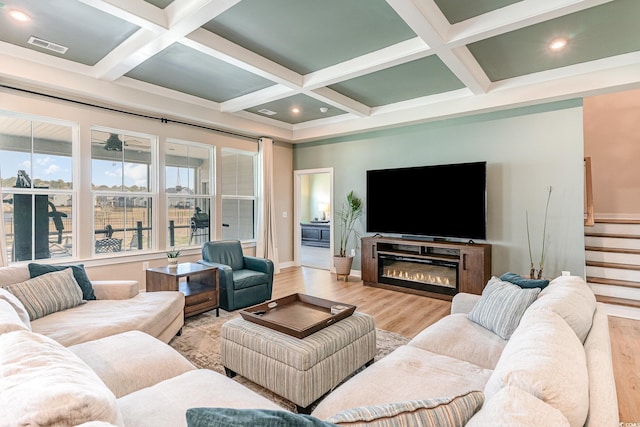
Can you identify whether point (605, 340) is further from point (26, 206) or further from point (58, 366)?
point (26, 206)

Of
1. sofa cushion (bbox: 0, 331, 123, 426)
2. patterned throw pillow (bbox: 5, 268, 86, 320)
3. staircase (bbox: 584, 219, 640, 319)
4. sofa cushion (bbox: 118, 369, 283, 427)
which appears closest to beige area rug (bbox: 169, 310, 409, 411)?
sofa cushion (bbox: 118, 369, 283, 427)

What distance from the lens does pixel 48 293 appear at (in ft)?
8.35

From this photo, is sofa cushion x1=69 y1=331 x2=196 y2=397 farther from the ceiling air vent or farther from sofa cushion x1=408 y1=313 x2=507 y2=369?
the ceiling air vent

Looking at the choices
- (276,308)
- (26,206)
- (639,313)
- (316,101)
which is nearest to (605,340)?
(276,308)

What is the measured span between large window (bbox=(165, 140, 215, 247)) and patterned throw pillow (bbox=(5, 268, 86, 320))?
90.5 inches

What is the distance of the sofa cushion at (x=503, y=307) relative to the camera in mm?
2088

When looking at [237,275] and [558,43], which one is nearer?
[558,43]

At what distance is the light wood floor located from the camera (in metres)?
2.41

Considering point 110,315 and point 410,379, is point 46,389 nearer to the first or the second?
point 410,379

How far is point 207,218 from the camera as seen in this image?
218 inches

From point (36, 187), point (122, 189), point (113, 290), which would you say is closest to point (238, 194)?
point (122, 189)

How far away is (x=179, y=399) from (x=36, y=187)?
3790mm

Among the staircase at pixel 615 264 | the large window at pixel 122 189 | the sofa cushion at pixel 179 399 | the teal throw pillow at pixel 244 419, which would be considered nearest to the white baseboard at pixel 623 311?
the staircase at pixel 615 264

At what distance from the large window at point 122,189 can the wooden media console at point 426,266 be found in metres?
3.45
